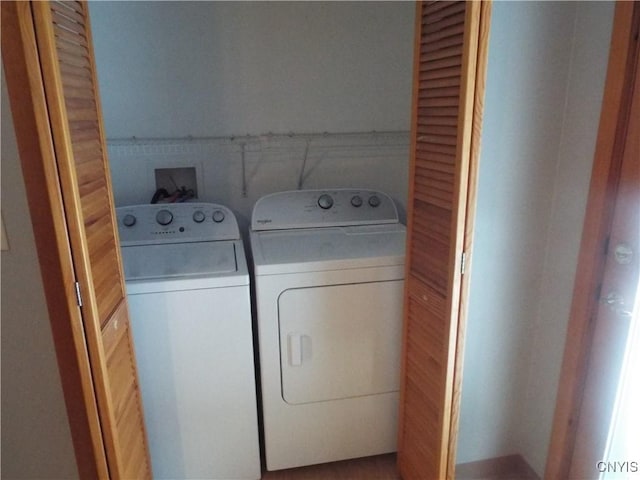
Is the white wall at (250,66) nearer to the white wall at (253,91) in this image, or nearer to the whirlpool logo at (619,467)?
the white wall at (253,91)

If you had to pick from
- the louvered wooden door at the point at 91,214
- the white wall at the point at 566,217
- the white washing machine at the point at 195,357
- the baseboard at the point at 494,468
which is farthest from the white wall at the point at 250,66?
the baseboard at the point at 494,468

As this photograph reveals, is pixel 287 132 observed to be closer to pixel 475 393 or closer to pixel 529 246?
pixel 529 246

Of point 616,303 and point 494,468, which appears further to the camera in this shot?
point 494,468

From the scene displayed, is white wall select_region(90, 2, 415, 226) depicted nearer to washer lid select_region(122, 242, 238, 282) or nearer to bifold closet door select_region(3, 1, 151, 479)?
washer lid select_region(122, 242, 238, 282)

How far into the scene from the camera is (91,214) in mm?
1193

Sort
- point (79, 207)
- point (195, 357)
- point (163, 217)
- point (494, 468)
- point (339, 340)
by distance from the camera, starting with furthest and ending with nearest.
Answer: point (163, 217), point (494, 468), point (339, 340), point (195, 357), point (79, 207)

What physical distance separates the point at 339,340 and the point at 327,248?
380 mm

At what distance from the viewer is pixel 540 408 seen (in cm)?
179

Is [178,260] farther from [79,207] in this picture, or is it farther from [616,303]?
[616,303]

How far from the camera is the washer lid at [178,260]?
167 centimetres

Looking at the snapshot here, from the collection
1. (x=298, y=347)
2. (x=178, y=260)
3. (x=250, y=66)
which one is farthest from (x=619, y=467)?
(x=250, y=66)

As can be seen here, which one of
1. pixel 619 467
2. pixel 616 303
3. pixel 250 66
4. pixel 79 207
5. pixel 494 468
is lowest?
pixel 494 468

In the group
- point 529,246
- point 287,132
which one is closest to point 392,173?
point 287,132

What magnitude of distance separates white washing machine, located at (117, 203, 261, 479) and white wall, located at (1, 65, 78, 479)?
0.28 m
